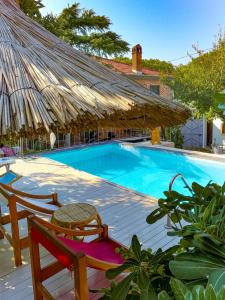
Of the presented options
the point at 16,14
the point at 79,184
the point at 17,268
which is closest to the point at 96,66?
the point at 16,14

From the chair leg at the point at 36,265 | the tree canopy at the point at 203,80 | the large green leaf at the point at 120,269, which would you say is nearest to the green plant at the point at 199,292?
the large green leaf at the point at 120,269

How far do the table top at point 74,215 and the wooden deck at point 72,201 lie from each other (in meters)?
0.56

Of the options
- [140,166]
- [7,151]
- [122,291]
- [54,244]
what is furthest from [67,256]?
[140,166]

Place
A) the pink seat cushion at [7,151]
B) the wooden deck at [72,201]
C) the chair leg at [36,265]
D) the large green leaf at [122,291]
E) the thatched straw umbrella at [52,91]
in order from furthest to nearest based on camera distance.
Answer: the pink seat cushion at [7,151] < the wooden deck at [72,201] < the chair leg at [36,265] < the thatched straw umbrella at [52,91] < the large green leaf at [122,291]

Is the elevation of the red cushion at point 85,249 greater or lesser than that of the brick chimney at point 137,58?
lesser

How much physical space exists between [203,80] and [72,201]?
8019mm

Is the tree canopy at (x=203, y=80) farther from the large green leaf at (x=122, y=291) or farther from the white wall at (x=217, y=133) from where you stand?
the large green leaf at (x=122, y=291)

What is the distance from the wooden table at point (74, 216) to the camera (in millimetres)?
3004

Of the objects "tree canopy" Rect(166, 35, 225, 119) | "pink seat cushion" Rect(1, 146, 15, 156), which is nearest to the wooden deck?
"pink seat cushion" Rect(1, 146, 15, 156)

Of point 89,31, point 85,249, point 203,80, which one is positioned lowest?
point 85,249

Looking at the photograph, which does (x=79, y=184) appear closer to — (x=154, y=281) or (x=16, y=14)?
(x=16, y=14)

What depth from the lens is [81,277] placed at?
1.71 m

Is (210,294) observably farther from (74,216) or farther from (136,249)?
(74,216)

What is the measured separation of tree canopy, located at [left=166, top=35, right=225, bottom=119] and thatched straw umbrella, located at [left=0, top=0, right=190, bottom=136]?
8.52 metres
